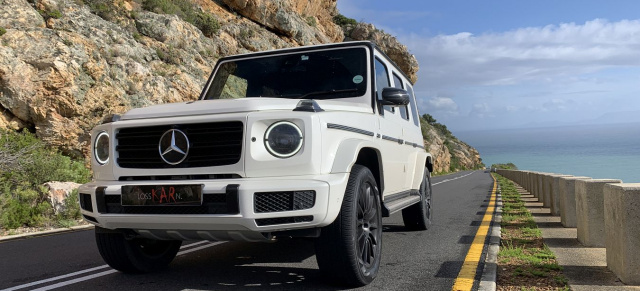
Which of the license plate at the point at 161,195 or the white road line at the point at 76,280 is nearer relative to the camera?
the license plate at the point at 161,195

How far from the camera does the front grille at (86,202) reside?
390 centimetres

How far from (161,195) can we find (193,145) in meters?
0.41

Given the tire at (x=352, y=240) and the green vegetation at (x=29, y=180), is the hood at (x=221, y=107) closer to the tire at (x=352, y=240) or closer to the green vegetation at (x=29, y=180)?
the tire at (x=352, y=240)

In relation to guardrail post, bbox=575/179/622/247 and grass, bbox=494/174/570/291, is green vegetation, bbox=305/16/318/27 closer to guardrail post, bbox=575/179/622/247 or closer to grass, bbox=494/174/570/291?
grass, bbox=494/174/570/291

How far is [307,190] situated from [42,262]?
142 inches

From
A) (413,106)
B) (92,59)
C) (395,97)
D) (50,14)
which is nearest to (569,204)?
(413,106)

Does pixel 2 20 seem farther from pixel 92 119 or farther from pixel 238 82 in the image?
pixel 238 82

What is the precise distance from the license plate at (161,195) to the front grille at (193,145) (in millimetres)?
185

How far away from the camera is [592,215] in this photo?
562cm

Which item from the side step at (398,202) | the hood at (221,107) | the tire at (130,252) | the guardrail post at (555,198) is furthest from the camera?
the guardrail post at (555,198)

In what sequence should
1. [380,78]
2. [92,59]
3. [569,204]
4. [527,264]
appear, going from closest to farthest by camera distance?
[527,264] → [380,78] → [569,204] → [92,59]

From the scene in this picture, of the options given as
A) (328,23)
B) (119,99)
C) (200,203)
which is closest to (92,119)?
(119,99)

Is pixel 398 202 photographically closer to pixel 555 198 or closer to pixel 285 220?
pixel 285 220

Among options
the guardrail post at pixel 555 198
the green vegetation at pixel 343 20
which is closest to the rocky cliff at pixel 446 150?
the green vegetation at pixel 343 20
